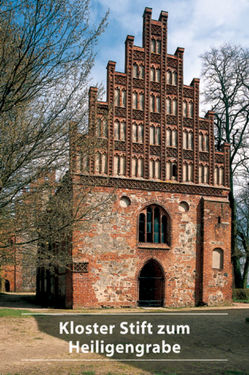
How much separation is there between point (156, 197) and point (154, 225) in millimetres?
1354

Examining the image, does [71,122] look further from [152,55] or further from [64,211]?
[152,55]

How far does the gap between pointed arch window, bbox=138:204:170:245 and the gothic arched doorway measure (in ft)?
3.66

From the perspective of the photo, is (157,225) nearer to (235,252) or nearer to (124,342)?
(235,252)

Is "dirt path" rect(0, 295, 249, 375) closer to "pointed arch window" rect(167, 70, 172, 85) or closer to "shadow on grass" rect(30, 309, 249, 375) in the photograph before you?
"shadow on grass" rect(30, 309, 249, 375)

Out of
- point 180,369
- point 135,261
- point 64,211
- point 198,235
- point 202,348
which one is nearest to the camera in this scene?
point 180,369

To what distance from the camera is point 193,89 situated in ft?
72.2

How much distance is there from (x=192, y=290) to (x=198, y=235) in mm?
2669

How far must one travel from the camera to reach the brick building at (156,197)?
19.2 m

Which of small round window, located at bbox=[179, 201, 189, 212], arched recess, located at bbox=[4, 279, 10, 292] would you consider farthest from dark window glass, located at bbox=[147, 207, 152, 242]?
arched recess, located at bbox=[4, 279, 10, 292]

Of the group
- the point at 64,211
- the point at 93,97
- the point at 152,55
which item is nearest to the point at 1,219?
the point at 64,211

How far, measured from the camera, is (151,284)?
20.8m

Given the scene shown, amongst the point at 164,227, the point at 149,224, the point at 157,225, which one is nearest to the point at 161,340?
the point at 149,224

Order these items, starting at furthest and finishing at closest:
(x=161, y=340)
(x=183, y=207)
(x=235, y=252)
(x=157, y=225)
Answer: (x=235, y=252) → (x=183, y=207) → (x=157, y=225) → (x=161, y=340)

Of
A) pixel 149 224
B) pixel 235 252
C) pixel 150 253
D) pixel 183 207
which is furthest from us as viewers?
pixel 235 252
